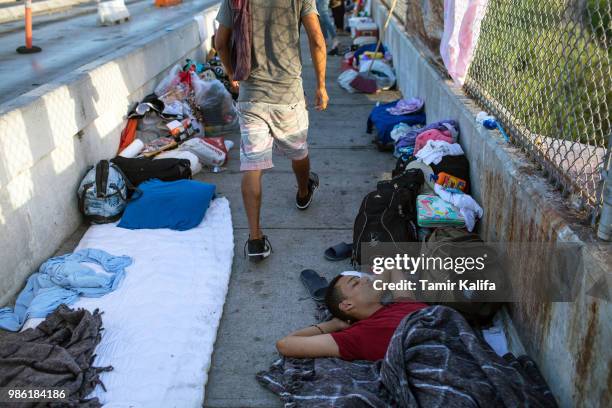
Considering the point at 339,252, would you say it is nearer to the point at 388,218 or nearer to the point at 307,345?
the point at 388,218

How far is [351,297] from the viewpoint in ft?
10.7

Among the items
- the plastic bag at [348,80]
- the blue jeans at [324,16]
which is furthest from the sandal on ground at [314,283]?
the blue jeans at [324,16]

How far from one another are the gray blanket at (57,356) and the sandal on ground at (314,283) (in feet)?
4.18

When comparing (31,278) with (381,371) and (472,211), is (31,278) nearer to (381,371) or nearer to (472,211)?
(381,371)

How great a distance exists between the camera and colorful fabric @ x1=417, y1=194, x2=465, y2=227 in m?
3.96

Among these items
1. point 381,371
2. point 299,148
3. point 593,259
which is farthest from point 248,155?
point 593,259

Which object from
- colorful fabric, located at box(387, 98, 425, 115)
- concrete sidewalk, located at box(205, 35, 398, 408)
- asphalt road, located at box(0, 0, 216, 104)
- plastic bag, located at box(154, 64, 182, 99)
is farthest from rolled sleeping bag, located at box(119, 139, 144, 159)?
colorful fabric, located at box(387, 98, 425, 115)

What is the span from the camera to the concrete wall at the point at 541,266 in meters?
2.26

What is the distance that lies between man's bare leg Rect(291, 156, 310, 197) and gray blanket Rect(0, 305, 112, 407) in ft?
6.28

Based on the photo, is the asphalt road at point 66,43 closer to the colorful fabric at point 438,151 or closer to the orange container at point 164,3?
the orange container at point 164,3

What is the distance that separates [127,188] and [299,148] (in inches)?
59.3

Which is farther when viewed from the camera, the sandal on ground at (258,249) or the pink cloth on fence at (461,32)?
the pink cloth on fence at (461,32)

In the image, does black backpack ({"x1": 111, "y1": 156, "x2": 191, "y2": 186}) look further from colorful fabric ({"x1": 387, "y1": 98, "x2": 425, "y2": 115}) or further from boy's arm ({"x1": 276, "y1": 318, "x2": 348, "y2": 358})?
colorful fabric ({"x1": 387, "y1": 98, "x2": 425, "y2": 115})

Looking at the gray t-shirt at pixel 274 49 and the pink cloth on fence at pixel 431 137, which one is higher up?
the gray t-shirt at pixel 274 49
